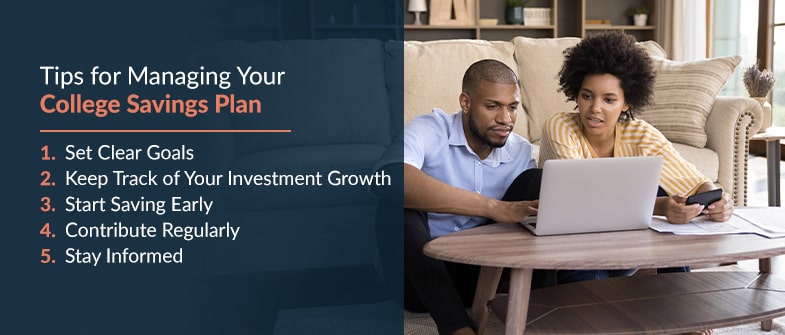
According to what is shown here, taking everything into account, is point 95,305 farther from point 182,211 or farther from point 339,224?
point 339,224

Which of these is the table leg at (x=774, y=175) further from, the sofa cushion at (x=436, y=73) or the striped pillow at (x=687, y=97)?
the sofa cushion at (x=436, y=73)

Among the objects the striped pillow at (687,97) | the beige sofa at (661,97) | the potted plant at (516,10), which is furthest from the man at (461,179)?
the potted plant at (516,10)

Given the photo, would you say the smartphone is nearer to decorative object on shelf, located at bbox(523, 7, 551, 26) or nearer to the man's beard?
the man's beard

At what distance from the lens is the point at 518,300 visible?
1430 millimetres

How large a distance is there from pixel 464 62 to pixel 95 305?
65.1 inches

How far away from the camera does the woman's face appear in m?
1.97

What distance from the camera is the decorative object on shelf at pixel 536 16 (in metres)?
6.04

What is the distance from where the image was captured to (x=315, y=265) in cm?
264

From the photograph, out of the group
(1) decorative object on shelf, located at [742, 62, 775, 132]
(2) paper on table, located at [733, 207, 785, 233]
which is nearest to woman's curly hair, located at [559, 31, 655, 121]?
(2) paper on table, located at [733, 207, 785, 233]

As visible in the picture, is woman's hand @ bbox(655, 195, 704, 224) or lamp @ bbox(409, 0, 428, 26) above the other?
lamp @ bbox(409, 0, 428, 26)

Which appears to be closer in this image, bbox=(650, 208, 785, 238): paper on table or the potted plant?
bbox=(650, 208, 785, 238): paper on table

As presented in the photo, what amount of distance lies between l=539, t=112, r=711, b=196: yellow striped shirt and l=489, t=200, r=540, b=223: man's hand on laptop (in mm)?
348

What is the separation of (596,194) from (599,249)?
0.47ft

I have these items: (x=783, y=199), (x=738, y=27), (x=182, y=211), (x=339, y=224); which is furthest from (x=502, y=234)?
(x=738, y=27)
